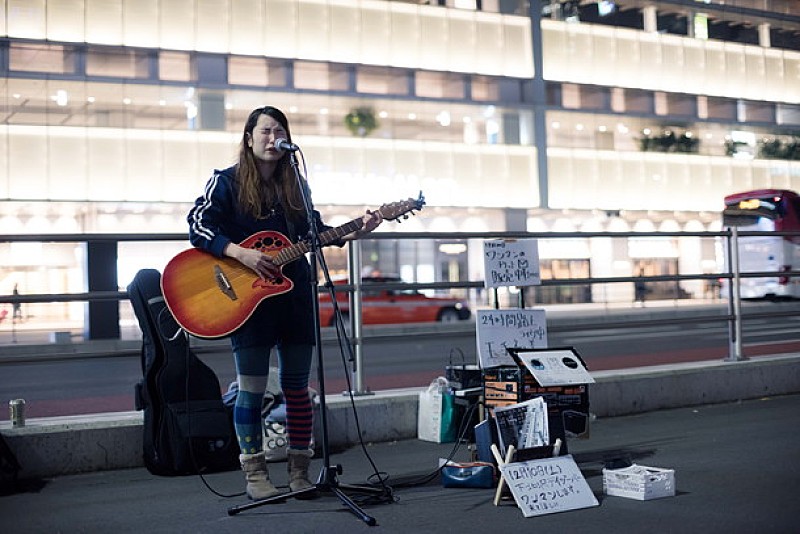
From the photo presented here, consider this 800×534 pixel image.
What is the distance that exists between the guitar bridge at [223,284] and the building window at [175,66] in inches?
1202

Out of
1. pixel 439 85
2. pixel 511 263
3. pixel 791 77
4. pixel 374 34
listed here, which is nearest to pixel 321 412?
pixel 511 263

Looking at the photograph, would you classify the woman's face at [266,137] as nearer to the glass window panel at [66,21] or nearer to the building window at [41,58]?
the building window at [41,58]

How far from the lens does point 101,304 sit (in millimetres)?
9523

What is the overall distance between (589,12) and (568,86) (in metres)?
3.98

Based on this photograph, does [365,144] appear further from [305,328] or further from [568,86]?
[305,328]

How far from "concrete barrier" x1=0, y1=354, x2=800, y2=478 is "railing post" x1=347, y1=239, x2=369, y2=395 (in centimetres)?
21

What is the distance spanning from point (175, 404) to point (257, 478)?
3.53 feet

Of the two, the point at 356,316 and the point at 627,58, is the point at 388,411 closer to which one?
Result: the point at 356,316

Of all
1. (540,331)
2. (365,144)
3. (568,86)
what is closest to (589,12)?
(568,86)

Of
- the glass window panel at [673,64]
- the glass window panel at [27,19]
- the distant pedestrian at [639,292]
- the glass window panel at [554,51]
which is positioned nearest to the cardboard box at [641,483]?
the distant pedestrian at [639,292]

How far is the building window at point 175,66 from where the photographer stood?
3441 centimetres

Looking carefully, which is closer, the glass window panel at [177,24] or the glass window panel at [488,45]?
the glass window panel at [177,24]

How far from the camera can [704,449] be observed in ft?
22.2

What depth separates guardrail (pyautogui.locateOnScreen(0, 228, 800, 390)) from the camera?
6.70 metres
